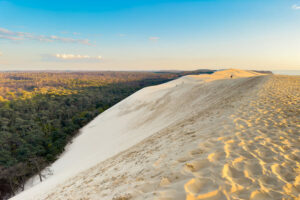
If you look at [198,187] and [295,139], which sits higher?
[295,139]

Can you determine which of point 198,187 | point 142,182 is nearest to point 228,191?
point 198,187

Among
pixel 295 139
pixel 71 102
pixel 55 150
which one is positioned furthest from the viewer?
pixel 71 102

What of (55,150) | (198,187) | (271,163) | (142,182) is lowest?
(55,150)

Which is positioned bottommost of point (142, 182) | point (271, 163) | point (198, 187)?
point (142, 182)

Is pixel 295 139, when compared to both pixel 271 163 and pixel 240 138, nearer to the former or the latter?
pixel 240 138

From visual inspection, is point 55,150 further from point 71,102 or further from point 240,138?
point 71,102

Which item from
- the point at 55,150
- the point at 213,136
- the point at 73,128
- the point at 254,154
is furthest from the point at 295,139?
the point at 73,128

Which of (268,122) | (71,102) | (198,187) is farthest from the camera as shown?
(71,102)

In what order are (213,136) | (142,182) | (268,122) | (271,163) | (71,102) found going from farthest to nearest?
(71,102) → (268,122) → (213,136) → (142,182) → (271,163)

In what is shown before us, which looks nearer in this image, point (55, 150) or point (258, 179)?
point (258, 179)
